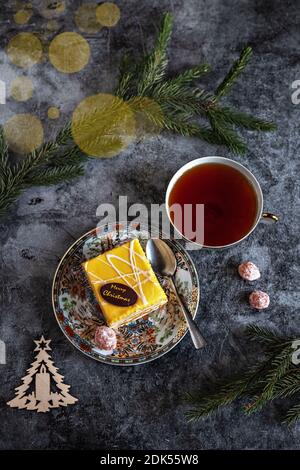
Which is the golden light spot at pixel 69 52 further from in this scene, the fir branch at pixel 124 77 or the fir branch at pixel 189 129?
the fir branch at pixel 189 129

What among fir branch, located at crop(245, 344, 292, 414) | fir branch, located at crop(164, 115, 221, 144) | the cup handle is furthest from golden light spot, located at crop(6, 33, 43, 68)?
fir branch, located at crop(245, 344, 292, 414)

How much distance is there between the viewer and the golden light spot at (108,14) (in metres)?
1.53

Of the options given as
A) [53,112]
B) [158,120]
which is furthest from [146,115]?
[53,112]

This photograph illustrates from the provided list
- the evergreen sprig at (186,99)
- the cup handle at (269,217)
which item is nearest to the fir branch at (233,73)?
the evergreen sprig at (186,99)

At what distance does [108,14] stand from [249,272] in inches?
28.5

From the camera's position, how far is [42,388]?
4.49 ft

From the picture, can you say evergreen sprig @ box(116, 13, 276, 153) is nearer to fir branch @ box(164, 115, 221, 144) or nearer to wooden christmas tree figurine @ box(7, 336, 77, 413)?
fir branch @ box(164, 115, 221, 144)

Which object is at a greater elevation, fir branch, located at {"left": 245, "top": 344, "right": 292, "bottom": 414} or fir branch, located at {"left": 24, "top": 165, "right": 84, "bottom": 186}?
fir branch, located at {"left": 24, "top": 165, "right": 84, "bottom": 186}

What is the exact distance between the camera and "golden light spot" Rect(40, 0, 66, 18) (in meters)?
1.53

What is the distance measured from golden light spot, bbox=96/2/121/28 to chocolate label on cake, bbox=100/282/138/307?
2.16ft

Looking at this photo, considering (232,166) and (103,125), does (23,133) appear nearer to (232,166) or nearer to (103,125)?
(103,125)
